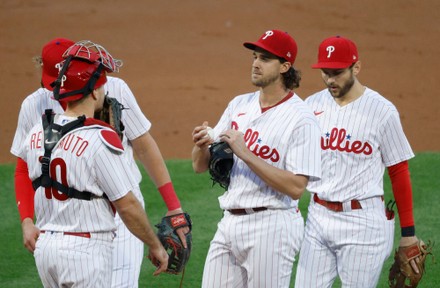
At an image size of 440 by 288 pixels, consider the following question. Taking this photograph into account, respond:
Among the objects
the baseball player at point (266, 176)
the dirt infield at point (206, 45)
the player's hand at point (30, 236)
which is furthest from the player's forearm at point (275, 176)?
the dirt infield at point (206, 45)

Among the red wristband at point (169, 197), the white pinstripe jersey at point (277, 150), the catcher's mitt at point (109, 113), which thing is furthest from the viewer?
the red wristband at point (169, 197)

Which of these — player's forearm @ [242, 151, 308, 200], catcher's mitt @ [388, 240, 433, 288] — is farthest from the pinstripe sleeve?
player's forearm @ [242, 151, 308, 200]

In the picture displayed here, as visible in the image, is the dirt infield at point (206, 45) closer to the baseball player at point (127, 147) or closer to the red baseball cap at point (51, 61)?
the baseball player at point (127, 147)

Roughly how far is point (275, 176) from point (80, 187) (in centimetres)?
115

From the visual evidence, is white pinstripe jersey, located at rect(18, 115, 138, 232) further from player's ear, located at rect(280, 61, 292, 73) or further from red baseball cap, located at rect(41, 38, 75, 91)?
player's ear, located at rect(280, 61, 292, 73)

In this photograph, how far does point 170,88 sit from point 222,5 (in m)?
2.97

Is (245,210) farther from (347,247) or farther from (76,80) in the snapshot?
(76,80)

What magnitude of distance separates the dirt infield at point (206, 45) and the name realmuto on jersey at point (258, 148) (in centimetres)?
634

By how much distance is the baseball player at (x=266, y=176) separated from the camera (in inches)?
191

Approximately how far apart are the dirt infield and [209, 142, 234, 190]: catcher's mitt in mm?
6306

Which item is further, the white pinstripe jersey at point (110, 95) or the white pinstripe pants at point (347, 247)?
the white pinstripe pants at point (347, 247)

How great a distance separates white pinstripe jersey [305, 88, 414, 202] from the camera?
550cm

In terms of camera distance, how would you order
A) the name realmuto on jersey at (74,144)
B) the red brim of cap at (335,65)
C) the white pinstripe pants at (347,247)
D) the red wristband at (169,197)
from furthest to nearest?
the red brim of cap at (335,65) → the white pinstripe pants at (347,247) → the red wristband at (169,197) → the name realmuto on jersey at (74,144)

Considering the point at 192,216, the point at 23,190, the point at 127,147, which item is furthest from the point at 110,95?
the point at 192,216
